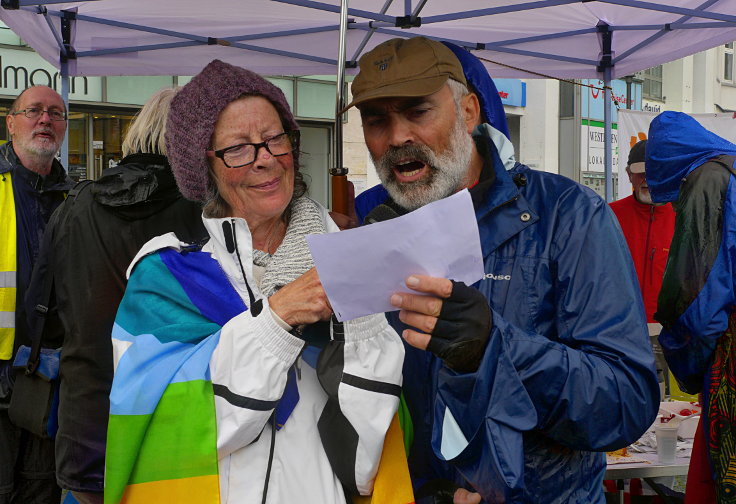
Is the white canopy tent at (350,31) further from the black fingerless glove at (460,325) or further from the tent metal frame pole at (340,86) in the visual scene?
the black fingerless glove at (460,325)

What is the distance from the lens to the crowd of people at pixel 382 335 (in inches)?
62.0

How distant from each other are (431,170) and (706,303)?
4.14ft

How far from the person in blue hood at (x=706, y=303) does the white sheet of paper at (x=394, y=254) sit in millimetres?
1498

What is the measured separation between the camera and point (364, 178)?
12.6m

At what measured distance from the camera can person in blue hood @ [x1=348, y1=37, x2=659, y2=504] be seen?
1529mm

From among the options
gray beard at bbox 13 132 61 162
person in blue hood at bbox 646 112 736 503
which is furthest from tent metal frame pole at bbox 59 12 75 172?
person in blue hood at bbox 646 112 736 503

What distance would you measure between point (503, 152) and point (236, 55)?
405 centimetres

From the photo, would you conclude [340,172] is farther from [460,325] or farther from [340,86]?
[460,325]

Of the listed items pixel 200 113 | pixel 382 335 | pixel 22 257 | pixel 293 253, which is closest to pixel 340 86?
pixel 200 113

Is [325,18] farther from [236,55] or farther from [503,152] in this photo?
[503,152]

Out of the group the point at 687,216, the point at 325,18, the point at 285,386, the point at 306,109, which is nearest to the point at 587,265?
the point at 285,386

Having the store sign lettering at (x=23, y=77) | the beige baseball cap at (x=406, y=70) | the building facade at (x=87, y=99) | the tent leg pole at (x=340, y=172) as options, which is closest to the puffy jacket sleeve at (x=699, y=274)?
the beige baseball cap at (x=406, y=70)

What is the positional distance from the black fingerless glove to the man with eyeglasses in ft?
8.44

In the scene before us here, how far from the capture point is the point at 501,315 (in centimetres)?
174
